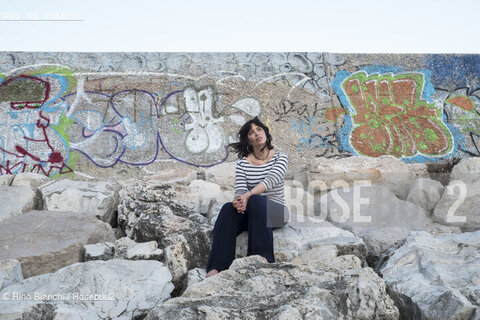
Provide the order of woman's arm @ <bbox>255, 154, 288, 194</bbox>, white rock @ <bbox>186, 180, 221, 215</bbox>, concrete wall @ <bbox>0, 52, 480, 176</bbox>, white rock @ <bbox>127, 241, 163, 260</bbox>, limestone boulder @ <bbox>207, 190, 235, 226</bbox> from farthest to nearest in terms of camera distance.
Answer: concrete wall @ <bbox>0, 52, 480, 176</bbox> < white rock @ <bbox>186, 180, 221, 215</bbox> < limestone boulder @ <bbox>207, 190, 235, 226</bbox> < woman's arm @ <bbox>255, 154, 288, 194</bbox> < white rock @ <bbox>127, 241, 163, 260</bbox>

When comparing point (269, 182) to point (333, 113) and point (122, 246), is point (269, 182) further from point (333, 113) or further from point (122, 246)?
point (333, 113)

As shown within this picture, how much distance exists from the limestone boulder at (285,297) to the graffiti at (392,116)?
209 inches

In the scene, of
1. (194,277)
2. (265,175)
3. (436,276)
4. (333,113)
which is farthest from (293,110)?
(436,276)

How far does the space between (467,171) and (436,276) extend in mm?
3167

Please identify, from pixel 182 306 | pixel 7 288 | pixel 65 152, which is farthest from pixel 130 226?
pixel 65 152

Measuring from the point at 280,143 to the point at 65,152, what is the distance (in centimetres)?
344

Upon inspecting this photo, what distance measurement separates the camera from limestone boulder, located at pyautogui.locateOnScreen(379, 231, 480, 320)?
2.23 m

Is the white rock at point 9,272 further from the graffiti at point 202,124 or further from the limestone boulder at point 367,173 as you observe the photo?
the graffiti at point 202,124

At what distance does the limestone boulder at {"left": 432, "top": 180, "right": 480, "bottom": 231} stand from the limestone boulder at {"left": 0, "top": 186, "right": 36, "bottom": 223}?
4.05 metres

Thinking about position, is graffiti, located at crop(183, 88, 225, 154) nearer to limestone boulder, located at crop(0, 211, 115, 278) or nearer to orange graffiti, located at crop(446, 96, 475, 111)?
limestone boulder, located at crop(0, 211, 115, 278)

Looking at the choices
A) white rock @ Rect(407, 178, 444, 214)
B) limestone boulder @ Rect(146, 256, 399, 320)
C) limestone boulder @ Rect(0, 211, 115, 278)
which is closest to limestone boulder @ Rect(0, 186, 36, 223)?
limestone boulder @ Rect(0, 211, 115, 278)

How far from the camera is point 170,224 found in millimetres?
3918

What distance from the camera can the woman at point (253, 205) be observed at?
341 centimetres

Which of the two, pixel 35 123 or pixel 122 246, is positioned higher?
pixel 35 123
